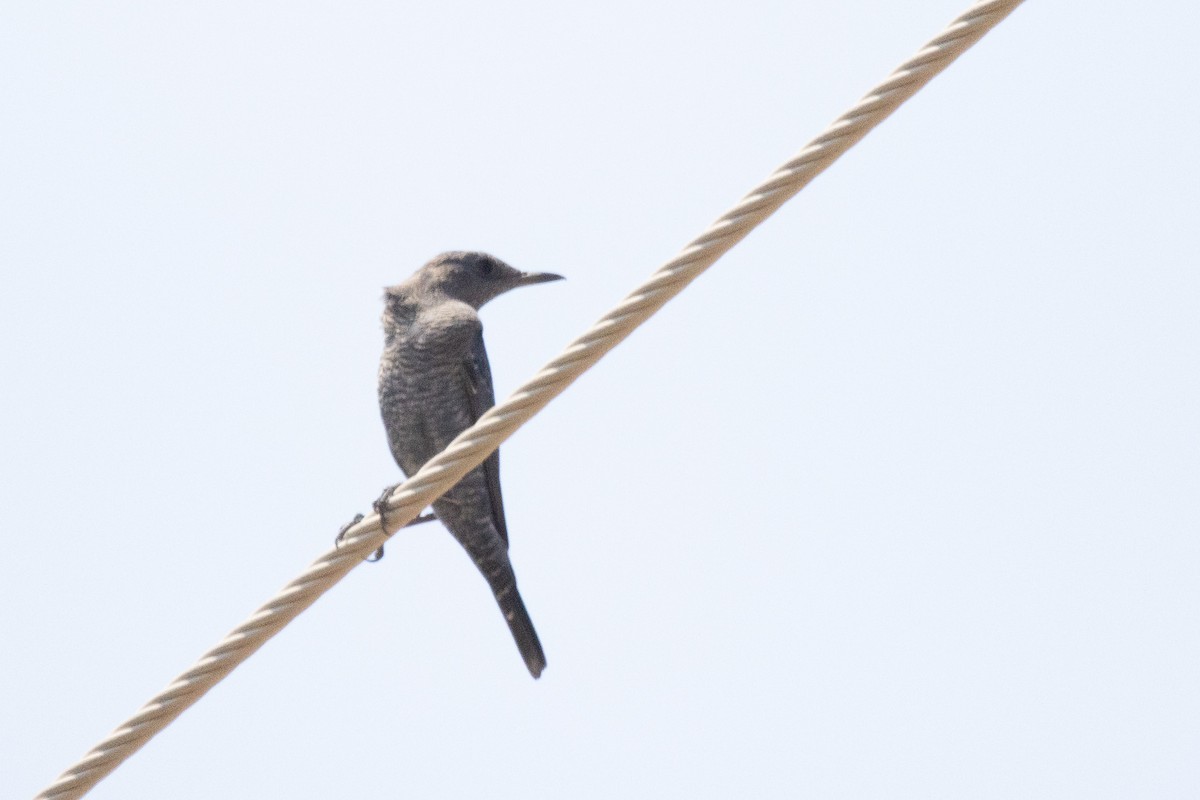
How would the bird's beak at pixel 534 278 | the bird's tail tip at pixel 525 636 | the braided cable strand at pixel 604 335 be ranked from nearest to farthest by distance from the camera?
the braided cable strand at pixel 604 335
the bird's tail tip at pixel 525 636
the bird's beak at pixel 534 278

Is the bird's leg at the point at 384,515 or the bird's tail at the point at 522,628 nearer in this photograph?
the bird's leg at the point at 384,515

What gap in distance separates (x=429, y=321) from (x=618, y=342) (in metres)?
3.55

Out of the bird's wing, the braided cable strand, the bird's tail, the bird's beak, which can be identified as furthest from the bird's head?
the braided cable strand

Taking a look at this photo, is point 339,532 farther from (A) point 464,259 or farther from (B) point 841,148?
(B) point 841,148

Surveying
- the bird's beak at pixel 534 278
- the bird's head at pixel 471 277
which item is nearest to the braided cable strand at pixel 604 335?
the bird's head at pixel 471 277

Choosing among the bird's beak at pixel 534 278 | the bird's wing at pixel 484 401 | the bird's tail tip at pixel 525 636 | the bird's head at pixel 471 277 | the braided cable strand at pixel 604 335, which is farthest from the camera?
the bird's beak at pixel 534 278

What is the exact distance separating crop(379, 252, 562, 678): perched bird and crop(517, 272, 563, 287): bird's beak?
673mm

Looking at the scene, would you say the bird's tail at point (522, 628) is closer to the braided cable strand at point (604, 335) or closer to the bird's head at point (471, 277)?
the bird's head at point (471, 277)

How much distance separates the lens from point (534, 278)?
27.0ft

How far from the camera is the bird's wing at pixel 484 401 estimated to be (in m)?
7.42

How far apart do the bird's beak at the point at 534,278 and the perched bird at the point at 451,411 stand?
67 cm

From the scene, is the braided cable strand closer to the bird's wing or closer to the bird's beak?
the bird's wing

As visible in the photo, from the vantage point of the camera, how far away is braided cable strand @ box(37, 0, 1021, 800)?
12.8ft

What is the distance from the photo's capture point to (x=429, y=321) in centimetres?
746
